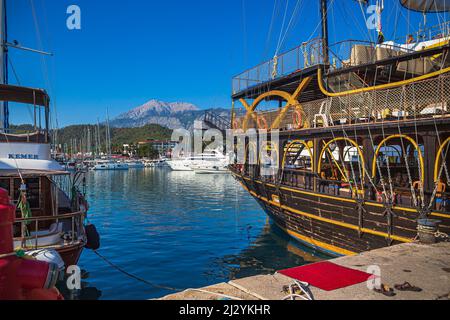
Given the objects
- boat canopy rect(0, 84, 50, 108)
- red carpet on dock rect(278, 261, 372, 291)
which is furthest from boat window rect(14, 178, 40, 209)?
red carpet on dock rect(278, 261, 372, 291)

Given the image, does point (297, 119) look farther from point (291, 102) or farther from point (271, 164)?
point (271, 164)

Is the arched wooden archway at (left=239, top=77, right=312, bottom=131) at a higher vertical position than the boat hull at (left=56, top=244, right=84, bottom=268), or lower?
higher

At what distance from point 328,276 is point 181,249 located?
10.0 m

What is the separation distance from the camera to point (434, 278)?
5855mm

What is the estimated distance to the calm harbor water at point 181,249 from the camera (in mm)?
11203

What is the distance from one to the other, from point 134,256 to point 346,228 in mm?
8024

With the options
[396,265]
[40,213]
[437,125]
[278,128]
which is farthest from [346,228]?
[40,213]

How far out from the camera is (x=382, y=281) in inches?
223

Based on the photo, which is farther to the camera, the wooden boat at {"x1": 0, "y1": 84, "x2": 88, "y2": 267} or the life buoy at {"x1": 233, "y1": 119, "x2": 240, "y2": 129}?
the life buoy at {"x1": 233, "y1": 119, "x2": 240, "y2": 129}

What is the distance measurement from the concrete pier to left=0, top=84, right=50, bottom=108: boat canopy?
9.12 meters

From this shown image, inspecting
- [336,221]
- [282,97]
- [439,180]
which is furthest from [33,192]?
[282,97]

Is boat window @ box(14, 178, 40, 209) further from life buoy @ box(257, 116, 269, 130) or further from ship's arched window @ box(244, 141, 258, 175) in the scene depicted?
life buoy @ box(257, 116, 269, 130)

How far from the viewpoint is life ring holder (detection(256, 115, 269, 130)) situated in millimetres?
18267

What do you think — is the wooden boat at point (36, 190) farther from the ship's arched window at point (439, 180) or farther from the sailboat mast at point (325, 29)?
the sailboat mast at point (325, 29)
